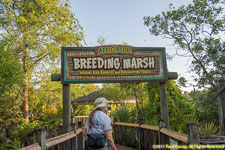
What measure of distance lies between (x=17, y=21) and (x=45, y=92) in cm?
505

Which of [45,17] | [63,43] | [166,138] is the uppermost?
[45,17]

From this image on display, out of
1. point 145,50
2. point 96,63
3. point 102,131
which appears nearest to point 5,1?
point 96,63

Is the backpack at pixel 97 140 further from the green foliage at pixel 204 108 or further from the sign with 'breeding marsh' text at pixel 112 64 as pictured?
the green foliage at pixel 204 108

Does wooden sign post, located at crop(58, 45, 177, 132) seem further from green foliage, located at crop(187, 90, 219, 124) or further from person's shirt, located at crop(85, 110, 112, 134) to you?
person's shirt, located at crop(85, 110, 112, 134)

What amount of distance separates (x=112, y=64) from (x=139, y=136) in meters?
2.75

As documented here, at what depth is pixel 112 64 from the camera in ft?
25.0

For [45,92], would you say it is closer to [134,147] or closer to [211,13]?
[134,147]

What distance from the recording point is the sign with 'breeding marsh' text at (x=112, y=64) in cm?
743

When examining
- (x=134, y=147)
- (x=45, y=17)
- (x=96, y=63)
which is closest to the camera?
(x=96, y=63)

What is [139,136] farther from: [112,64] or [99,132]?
[99,132]

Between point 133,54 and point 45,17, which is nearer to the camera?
point 133,54

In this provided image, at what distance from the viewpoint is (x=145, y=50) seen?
25.9ft

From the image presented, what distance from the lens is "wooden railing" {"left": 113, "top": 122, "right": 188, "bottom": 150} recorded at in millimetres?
5407

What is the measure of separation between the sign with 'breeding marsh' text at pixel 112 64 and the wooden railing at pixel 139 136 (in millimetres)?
1856
